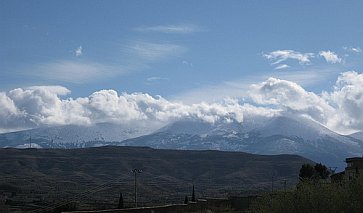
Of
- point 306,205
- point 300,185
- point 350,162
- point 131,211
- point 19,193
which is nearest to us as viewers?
point 306,205

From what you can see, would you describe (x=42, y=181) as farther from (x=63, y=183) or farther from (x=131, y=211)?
(x=131, y=211)

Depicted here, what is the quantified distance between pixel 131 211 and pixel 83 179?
151 meters

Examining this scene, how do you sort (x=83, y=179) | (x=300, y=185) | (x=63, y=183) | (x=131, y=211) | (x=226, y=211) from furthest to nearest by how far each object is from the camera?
(x=83, y=179) < (x=63, y=183) < (x=226, y=211) < (x=131, y=211) < (x=300, y=185)

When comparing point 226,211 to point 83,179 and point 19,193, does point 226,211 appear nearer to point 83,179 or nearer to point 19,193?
point 19,193

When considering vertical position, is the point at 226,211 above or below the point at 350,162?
below

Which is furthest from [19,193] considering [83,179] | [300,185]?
[300,185]

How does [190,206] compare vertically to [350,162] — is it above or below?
below

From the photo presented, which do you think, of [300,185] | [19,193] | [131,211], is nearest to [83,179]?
[19,193]

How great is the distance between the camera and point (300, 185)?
91.2 ft

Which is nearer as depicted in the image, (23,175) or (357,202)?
(357,202)

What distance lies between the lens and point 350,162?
2579 inches

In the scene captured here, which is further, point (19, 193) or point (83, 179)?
point (83, 179)

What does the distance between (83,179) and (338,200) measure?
568 ft

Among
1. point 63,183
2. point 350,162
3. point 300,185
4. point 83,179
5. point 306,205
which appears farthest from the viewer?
point 83,179
